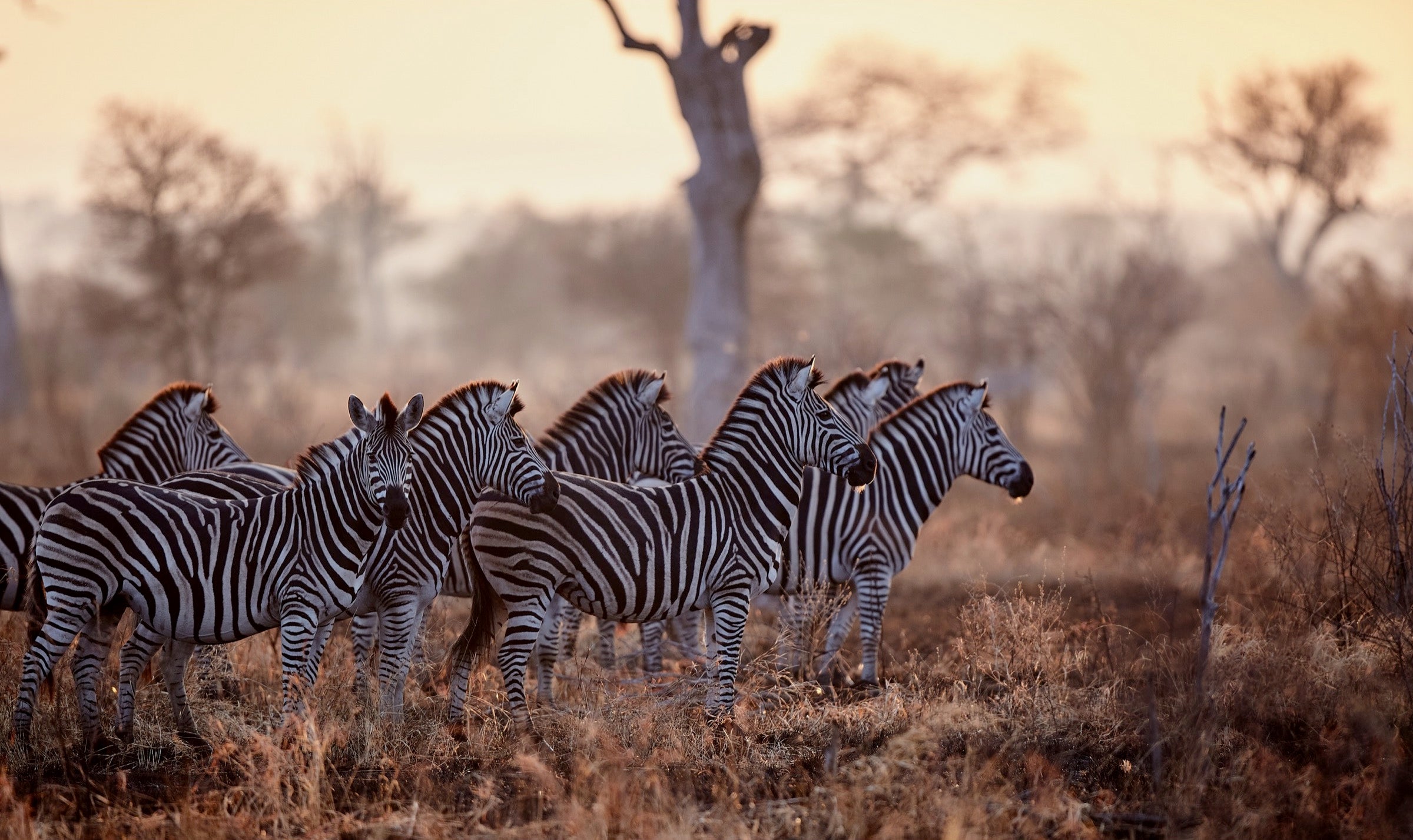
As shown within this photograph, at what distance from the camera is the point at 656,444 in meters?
7.88

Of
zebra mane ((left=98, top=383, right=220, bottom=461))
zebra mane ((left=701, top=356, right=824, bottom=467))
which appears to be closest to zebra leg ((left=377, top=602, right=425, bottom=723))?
zebra mane ((left=701, top=356, right=824, bottom=467))

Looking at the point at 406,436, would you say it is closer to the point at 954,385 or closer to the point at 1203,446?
the point at 954,385

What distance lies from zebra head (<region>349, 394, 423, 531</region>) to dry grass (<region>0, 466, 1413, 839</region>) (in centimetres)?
115

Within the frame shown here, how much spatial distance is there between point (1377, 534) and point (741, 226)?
9.27 m

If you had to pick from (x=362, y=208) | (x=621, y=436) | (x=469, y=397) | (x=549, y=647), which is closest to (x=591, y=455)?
(x=621, y=436)

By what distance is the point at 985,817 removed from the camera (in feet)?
16.2

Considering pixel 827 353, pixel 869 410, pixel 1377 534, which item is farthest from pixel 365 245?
pixel 1377 534

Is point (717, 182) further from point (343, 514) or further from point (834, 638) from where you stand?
point (343, 514)

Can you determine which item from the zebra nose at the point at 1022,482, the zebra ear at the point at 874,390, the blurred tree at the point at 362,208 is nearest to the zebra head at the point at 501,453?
the zebra ear at the point at 874,390

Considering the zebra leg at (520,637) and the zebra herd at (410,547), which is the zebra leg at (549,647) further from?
the zebra leg at (520,637)

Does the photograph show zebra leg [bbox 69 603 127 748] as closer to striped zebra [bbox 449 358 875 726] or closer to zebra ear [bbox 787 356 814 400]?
striped zebra [bbox 449 358 875 726]

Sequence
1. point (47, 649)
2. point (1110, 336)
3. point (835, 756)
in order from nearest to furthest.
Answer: point (835, 756)
point (47, 649)
point (1110, 336)

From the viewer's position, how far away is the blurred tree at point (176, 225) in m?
19.5

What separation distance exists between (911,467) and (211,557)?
4.37 metres
